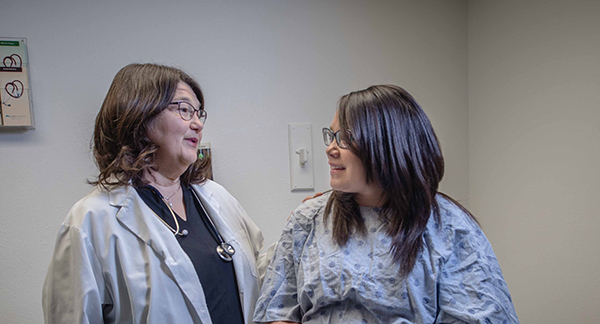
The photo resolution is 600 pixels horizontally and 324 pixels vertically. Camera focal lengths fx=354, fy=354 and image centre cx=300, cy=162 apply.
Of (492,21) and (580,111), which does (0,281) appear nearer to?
(580,111)

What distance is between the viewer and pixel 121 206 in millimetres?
1020

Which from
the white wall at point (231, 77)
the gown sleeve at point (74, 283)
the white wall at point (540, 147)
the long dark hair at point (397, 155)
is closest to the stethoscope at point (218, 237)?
the gown sleeve at point (74, 283)

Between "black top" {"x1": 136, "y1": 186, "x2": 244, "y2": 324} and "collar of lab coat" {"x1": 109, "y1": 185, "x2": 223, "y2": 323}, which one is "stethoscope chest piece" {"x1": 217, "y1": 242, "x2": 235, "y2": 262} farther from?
"collar of lab coat" {"x1": 109, "y1": 185, "x2": 223, "y2": 323}

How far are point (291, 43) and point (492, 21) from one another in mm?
1146

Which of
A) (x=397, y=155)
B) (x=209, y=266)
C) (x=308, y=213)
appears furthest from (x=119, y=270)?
(x=397, y=155)

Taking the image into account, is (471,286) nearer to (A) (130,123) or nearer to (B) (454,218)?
(B) (454,218)

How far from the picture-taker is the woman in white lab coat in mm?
946

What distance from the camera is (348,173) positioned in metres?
0.97

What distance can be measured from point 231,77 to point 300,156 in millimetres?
567

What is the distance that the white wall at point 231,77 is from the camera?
1.68 m

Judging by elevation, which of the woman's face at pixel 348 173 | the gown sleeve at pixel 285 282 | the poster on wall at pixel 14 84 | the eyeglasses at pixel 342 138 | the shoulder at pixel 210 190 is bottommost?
the gown sleeve at pixel 285 282

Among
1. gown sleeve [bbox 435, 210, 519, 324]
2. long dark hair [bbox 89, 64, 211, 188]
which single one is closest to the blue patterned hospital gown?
gown sleeve [bbox 435, 210, 519, 324]

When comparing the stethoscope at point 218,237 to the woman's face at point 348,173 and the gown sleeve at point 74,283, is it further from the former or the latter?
the woman's face at point 348,173

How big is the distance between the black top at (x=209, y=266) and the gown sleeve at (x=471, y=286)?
0.61 metres
